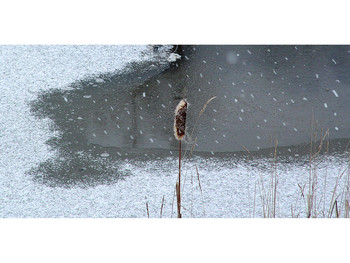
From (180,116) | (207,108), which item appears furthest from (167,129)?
(180,116)

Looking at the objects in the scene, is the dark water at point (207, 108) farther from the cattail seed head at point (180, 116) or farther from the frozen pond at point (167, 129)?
the cattail seed head at point (180, 116)

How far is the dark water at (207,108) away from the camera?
355 centimetres

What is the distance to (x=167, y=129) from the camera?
3.89 m

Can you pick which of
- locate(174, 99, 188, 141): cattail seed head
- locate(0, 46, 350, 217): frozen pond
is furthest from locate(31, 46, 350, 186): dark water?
locate(174, 99, 188, 141): cattail seed head

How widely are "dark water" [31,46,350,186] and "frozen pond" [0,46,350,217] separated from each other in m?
0.01

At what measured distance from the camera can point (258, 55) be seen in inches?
197

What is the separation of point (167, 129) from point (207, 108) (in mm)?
540

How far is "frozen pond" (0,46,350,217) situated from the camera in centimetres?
297

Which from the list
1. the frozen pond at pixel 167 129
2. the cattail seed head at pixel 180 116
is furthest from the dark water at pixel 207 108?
the cattail seed head at pixel 180 116

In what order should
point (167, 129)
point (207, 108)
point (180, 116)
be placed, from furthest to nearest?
point (207, 108) < point (167, 129) < point (180, 116)

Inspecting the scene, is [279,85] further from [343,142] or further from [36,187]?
[36,187]

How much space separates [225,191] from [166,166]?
529 millimetres

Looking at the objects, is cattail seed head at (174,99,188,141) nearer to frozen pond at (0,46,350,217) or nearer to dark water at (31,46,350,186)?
frozen pond at (0,46,350,217)

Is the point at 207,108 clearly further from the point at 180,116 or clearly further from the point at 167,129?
the point at 180,116
